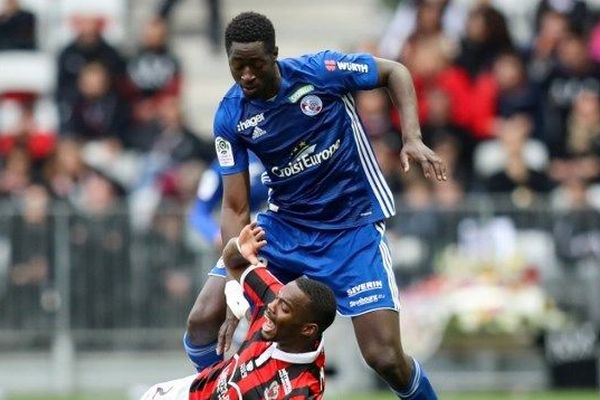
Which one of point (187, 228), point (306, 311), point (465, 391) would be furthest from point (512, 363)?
point (306, 311)

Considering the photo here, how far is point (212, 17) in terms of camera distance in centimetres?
2088

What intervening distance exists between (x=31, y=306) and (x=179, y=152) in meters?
2.23

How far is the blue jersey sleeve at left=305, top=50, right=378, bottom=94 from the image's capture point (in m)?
10.8

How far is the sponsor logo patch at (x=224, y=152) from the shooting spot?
1079 cm

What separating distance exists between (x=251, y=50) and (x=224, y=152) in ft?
2.74

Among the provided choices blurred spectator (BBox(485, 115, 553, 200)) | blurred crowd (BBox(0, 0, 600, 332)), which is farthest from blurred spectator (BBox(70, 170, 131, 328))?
blurred spectator (BBox(485, 115, 553, 200))

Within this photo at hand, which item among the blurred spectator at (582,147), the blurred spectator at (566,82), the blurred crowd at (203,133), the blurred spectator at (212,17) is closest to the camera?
the blurred crowd at (203,133)

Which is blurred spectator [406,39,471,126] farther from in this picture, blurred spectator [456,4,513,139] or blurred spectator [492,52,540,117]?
blurred spectator [492,52,540,117]

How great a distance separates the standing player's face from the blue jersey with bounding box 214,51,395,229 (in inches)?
7.6

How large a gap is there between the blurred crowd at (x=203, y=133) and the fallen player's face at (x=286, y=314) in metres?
7.70

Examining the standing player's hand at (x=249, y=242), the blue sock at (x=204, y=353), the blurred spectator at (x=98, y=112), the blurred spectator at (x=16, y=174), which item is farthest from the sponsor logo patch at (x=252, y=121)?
the blurred spectator at (x=98, y=112)

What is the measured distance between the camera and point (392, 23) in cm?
2062

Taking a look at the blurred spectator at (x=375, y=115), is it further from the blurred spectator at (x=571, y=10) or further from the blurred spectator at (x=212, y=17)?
the blurred spectator at (x=212, y=17)

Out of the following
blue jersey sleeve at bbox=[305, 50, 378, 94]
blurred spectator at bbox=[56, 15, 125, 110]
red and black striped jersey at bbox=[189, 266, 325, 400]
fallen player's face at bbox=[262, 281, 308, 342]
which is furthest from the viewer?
blurred spectator at bbox=[56, 15, 125, 110]
